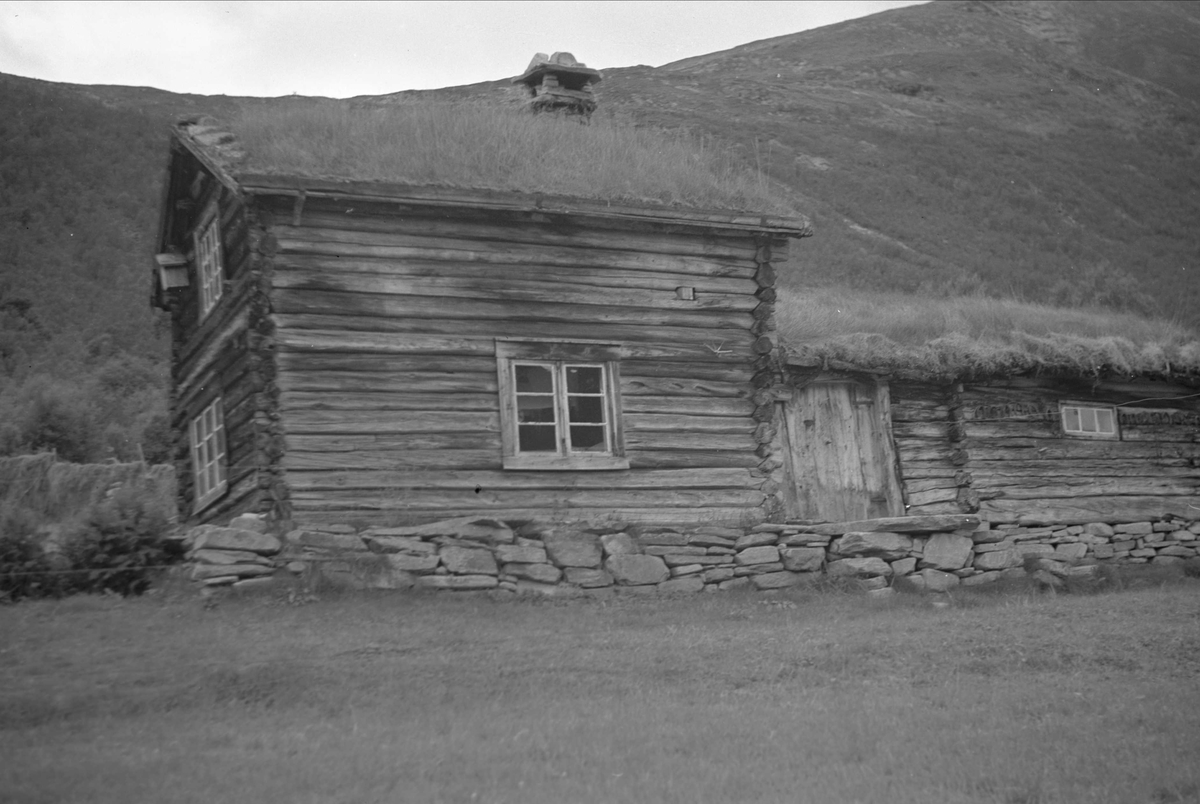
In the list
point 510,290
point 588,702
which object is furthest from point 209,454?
point 588,702

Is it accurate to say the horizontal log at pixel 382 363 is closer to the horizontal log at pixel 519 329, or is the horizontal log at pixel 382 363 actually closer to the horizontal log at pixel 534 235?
the horizontal log at pixel 519 329

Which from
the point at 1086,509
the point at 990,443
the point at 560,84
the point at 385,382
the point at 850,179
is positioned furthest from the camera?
the point at 850,179

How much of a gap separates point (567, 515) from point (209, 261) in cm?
585

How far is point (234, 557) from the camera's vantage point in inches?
518

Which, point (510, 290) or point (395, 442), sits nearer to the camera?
point (395, 442)

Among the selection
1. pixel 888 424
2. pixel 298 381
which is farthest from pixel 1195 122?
pixel 298 381

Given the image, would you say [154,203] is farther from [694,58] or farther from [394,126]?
[694,58]

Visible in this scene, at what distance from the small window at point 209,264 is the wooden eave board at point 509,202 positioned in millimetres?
2439

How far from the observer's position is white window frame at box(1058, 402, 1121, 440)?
18.8m

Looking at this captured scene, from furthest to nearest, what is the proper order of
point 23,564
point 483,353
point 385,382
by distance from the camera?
point 483,353 → point 385,382 → point 23,564

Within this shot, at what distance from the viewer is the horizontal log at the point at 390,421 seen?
1383 cm

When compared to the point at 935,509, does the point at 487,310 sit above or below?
above

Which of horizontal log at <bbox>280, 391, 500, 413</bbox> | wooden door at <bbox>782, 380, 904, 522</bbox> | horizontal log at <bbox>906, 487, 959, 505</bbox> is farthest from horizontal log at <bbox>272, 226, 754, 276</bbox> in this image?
horizontal log at <bbox>906, 487, 959, 505</bbox>

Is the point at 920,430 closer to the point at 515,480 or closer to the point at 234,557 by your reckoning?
the point at 515,480
